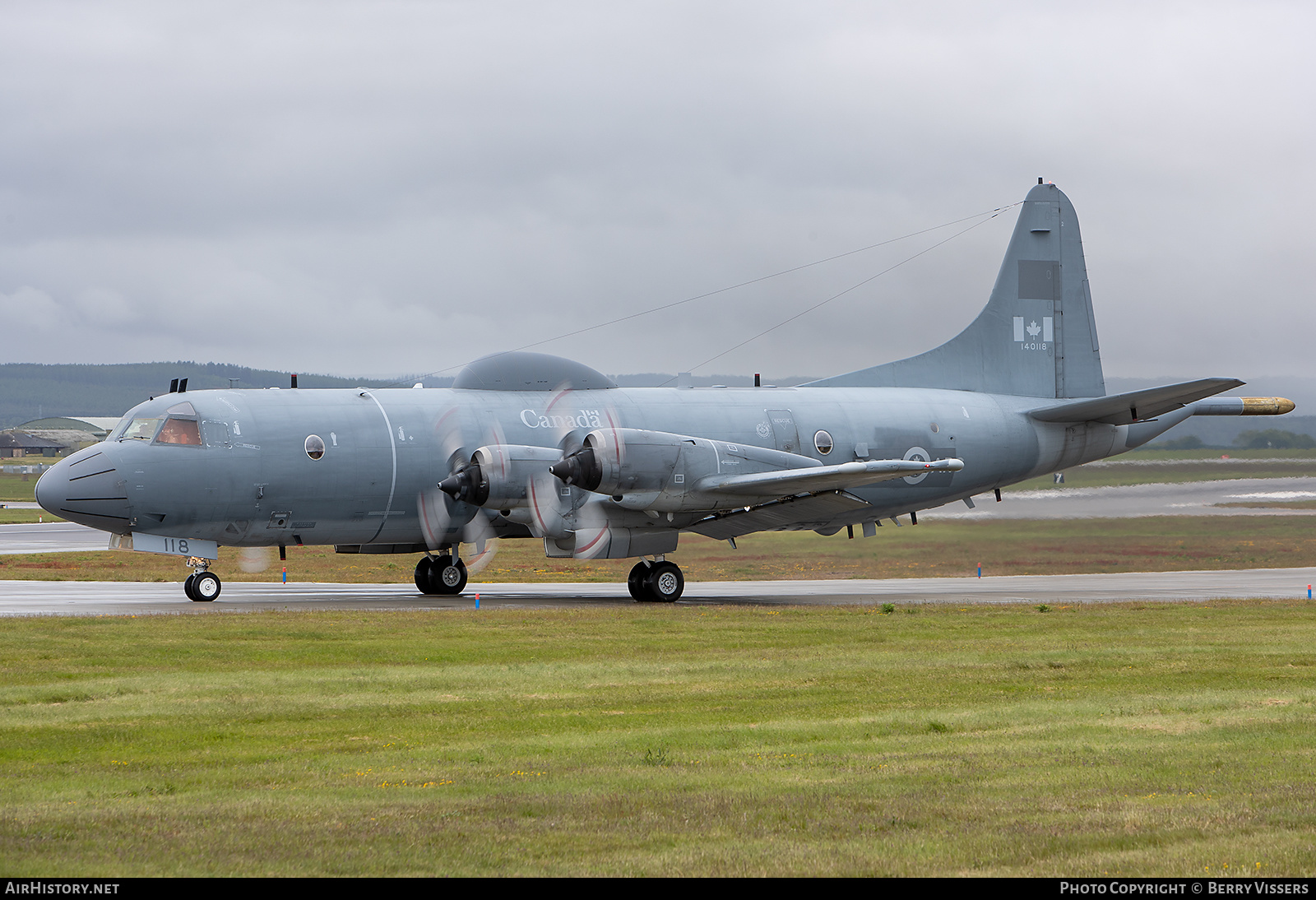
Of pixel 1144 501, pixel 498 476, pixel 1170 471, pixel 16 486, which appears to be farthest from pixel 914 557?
pixel 16 486

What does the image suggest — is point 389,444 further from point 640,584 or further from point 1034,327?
point 1034,327

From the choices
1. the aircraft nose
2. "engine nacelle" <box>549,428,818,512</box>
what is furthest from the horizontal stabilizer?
the aircraft nose

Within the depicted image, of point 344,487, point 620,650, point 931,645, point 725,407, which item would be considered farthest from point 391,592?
point 931,645

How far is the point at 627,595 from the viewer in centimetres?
3042

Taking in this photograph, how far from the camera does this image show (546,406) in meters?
28.6

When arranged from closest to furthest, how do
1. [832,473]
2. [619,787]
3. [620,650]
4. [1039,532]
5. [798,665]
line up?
1. [619,787]
2. [798,665]
3. [620,650]
4. [832,473]
5. [1039,532]

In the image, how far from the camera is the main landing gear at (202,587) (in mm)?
25609

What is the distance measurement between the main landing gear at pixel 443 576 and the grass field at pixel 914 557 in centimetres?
384

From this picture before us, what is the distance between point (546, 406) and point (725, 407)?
412cm

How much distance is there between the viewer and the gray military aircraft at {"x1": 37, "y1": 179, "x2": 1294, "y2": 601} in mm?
24953

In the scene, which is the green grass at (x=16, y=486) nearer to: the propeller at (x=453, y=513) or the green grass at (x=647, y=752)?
the propeller at (x=453, y=513)

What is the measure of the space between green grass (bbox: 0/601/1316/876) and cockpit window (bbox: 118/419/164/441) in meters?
5.36

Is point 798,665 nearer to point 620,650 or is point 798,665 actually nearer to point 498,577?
point 620,650

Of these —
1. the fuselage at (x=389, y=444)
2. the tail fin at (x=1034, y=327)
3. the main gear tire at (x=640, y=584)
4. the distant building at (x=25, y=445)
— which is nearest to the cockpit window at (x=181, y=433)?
the fuselage at (x=389, y=444)
